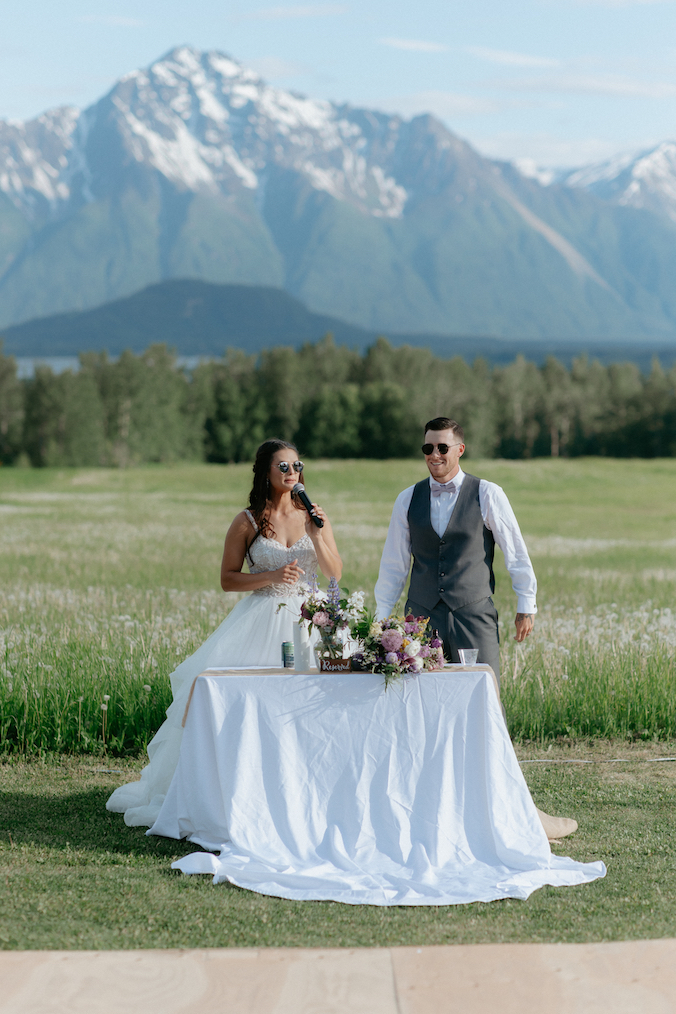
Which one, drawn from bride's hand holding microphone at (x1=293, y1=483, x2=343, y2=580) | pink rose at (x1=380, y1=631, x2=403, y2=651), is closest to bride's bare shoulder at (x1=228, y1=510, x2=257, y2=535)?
bride's hand holding microphone at (x1=293, y1=483, x2=343, y2=580)

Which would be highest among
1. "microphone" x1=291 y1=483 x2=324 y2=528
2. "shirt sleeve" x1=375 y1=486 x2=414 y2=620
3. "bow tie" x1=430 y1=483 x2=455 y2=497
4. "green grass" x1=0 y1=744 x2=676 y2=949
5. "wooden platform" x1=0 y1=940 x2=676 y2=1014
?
"bow tie" x1=430 y1=483 x2=455 y2=497

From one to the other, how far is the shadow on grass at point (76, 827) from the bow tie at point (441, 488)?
2690mm

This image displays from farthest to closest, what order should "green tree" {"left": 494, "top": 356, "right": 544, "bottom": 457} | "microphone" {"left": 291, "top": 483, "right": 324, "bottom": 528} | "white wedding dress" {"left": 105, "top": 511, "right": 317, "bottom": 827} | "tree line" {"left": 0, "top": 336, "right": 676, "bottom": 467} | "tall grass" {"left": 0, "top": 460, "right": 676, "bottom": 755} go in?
1. "green tree" {"left": 494, "top": 356, "right": 544, "bottom": 457}
2. "tree line" {"left": 0, "top": 336, "right": 676, "bottom": 467}
3. "tall grass" {"left": 0, "top": 460, "right": 676, "bottom": 755}
4. "white wedding dress" {"left": 105, "top": 511, "right": 317, "bottom": 827}
5. "microphone" {"left": 291, "top": 483, "right": 324, "bottom": 528}

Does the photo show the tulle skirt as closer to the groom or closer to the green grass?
the green grass

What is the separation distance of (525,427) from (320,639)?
108 meters

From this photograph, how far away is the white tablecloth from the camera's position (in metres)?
6.36

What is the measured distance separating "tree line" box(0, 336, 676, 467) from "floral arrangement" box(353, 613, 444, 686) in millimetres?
87488

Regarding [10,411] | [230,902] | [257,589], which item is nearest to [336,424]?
[10,411]

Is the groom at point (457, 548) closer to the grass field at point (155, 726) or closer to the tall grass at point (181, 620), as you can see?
the grass field at point (155, 726)

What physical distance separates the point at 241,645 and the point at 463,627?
149 centimetres

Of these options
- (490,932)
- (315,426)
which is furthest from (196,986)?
(315,426)

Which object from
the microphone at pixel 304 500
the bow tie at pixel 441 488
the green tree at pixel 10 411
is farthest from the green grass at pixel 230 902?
the green tree at pixel 10 411

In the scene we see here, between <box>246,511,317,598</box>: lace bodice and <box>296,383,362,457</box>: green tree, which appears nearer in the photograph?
<box>246,511,317,598</box>: lace bodice

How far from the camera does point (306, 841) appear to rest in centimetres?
639
